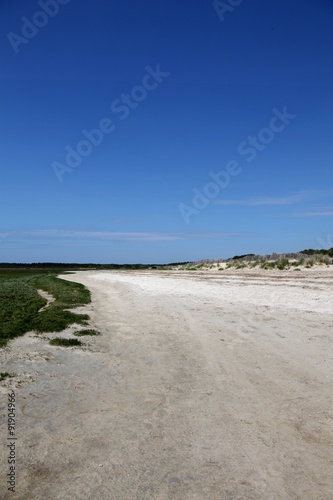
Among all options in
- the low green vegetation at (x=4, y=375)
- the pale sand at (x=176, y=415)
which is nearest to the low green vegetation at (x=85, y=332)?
the pale sand at (x=176, y=415)

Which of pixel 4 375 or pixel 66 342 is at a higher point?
pixel 66 342

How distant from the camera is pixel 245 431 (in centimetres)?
473

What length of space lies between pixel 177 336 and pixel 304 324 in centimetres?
395

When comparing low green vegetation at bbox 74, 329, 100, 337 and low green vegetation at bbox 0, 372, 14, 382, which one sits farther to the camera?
low green vegetation at bbox 74, 329, 100, 337

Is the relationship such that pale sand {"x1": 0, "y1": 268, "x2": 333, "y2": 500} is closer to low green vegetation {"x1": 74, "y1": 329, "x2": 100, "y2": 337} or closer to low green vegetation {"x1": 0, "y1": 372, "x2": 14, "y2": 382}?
low green vegetation {"x1": 0, "y1": 372, "x2": 14, "y2": 382}

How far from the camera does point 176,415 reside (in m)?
5.22

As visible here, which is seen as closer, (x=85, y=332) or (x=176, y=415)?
(x=176, y=415)

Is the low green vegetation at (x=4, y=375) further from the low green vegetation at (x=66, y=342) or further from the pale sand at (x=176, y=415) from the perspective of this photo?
the low green vegetation at (x=66, y=342)

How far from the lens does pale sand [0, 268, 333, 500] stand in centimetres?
375

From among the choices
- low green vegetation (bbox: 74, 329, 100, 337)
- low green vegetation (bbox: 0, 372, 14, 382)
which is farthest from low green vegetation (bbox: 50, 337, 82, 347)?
low green vegetation (bbox: 0, 372, 14, 382)

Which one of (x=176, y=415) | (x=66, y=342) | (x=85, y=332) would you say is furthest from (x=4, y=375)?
(x=85, y=332)

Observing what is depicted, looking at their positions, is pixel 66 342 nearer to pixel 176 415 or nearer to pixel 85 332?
pixel 85 332

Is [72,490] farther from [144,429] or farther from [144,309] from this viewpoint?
[144,309]

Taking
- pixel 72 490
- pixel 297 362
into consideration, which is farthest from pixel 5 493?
pixel 297 362
